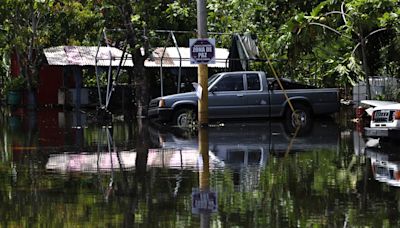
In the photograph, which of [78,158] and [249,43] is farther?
[249,43]

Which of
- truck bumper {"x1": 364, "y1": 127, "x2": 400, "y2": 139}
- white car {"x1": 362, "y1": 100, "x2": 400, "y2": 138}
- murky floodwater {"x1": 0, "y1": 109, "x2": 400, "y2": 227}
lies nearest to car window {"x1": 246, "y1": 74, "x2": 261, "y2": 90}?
murky floodwater {"x1": 0, "y1": 109, "x2": 400, "y2": 227}

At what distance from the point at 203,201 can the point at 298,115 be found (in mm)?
13023

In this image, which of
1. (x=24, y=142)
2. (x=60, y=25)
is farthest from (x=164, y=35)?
(x=24, y=142)

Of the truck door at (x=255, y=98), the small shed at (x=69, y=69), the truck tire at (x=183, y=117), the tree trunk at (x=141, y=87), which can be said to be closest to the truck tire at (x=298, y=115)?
the truck door at (x=255, y=98)

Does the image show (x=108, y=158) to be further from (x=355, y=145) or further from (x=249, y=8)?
(x=249, y=8)

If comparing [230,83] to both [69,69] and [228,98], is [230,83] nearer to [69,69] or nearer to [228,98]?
[228,98]

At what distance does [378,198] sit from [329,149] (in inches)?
226

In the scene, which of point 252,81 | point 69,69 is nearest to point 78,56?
point 69,69

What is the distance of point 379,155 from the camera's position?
13.8 m

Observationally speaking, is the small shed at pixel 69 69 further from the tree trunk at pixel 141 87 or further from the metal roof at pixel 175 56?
the metal roof at pixel 175 56

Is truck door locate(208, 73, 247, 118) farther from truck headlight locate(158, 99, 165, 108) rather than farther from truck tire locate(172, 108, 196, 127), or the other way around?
truck headlight locate(158, 99, 165, 108)

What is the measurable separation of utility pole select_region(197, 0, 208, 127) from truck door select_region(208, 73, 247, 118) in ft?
4.71

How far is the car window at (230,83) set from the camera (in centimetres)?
2170

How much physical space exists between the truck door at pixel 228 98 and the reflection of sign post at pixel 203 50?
7.14 ft
